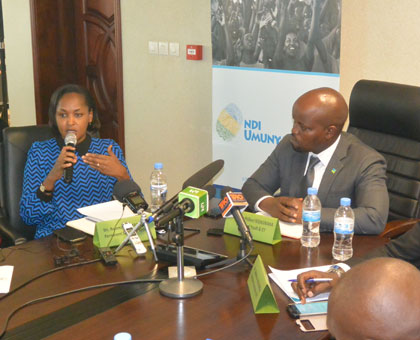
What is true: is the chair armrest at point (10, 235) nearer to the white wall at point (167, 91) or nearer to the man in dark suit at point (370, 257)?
the man in dark suit at point (370, 257)

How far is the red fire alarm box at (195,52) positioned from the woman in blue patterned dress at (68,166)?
1.59 m

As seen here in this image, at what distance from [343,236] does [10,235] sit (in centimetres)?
150

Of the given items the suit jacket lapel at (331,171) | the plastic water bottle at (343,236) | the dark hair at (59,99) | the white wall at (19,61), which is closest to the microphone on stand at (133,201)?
the plastic water bottle at (343,236)

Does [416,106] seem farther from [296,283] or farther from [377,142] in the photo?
[296,283]

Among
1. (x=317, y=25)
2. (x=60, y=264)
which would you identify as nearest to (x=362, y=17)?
(x=317, y=25)

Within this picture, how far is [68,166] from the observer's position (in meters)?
2.67

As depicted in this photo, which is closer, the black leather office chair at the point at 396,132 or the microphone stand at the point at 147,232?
the microphone stand at the point at 147,232

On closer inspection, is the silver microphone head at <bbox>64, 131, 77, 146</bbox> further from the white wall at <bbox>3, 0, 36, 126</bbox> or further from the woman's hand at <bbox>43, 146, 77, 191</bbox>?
the white wall at <bbox>3, 0, 36, 126</bbox>

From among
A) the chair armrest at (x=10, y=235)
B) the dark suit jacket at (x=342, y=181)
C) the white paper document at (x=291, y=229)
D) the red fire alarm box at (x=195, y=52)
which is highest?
the red fire alarm box at (x=195, y=52)

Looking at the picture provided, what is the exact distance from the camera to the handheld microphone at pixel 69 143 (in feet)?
8.79

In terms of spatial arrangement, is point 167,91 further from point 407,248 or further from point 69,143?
point 407,248

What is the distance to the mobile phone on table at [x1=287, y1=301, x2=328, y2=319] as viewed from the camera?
5.79ft

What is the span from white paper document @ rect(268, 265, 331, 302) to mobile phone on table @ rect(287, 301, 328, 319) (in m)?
0.03

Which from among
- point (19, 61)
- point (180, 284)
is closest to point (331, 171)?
point (180, 284)
